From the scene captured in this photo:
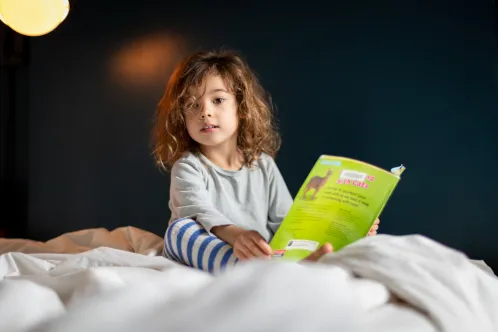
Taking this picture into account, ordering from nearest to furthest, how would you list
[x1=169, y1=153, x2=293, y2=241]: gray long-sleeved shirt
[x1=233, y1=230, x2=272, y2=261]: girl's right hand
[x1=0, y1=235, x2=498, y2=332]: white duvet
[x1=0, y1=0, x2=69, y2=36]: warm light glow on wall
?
1. [x1=0, y1=235, x2=498, y2=332]: white duvet
2. [x1=233, y1=230, x2=272, y2=261]: girl's right hand
3. [x1=169, y1=153, x2=293, y2=241]: gray long-sleeved shirt
4. [x1=0, y1=0, x2=69, y2=36]: warm light glow on wall

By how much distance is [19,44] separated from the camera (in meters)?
2.27

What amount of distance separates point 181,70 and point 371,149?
0.68m

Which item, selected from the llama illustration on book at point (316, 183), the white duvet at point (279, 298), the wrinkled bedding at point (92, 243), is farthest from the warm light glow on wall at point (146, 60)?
the white duvet at point (279, 298)

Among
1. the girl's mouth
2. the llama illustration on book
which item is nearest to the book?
the llama illustration on book

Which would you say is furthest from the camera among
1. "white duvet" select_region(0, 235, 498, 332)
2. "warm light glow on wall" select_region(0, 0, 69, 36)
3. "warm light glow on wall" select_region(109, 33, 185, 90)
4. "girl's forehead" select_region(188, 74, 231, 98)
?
"warm light glow on wall" select_region(109, 33, 185, 90)

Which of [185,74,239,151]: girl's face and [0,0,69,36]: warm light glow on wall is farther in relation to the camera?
[0,0,69,36]: warm light glow on wall

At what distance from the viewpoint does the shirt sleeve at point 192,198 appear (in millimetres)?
1207

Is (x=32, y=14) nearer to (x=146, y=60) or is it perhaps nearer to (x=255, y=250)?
(x=146, y=60)

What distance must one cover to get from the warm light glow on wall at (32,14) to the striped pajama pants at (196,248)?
916 mm

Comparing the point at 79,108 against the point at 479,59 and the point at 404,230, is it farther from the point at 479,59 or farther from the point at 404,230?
the point at 479,59

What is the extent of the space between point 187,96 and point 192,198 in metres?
0.29

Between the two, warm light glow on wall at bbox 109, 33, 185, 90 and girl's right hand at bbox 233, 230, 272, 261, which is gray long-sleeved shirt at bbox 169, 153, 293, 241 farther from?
warm light glow on wall at bbox 109, 33, 185, 90

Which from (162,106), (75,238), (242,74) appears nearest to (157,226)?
(75,238)

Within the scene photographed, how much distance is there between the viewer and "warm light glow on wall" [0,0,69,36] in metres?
1.70
